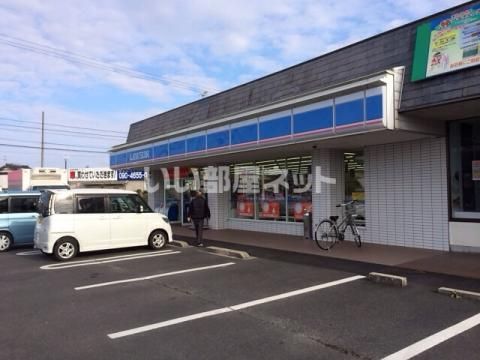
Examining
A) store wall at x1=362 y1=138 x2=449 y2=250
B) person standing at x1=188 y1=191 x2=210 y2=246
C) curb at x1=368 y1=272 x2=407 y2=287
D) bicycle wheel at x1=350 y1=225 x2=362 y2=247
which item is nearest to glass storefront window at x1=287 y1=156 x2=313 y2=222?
store wall at x1=362 y1=138 x2=449 y2=250

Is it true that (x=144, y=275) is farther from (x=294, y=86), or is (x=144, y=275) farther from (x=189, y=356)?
(x=294, y=86)

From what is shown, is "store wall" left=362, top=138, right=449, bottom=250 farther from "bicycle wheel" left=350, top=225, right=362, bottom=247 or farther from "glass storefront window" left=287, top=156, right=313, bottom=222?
"glass storefront window" left=287, top=156, right=313, bottom=222

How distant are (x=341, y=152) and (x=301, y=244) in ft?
9.49

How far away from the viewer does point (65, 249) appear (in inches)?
420

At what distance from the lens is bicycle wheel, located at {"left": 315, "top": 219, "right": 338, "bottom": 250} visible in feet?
37.8

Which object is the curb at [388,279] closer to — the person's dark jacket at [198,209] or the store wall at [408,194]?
the store wall at [408,194]

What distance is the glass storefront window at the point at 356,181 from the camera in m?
12.5

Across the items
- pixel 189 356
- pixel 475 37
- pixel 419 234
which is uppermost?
pixel 475 37

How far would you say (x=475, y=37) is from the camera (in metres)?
8.26

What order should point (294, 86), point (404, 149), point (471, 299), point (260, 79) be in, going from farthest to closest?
point (260, 79), point (294, 86), point (404, 149), point (471, 299)

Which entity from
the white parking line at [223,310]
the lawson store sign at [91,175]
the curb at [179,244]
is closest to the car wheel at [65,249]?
the curb at [179,244]

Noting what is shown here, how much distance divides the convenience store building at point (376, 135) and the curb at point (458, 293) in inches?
140

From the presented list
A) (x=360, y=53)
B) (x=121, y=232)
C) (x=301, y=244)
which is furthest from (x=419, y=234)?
(x=121, y=232)

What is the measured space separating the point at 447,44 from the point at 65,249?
940 centimetres
